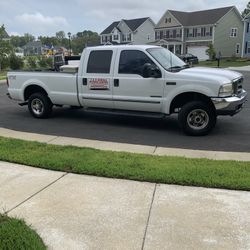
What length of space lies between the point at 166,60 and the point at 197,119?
1614 millimetres

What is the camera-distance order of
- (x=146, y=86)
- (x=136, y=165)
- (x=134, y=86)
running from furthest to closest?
(x=134, y=86), (x=146, y=86), (x=136, y=165)

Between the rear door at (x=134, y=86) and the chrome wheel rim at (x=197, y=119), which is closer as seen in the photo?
the chrome wheel rim at (x=197, y=119)

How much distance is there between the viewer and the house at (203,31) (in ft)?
212

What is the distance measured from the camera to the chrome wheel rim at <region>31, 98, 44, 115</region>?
10.2 m

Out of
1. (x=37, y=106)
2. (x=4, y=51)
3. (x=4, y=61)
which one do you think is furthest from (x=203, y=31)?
(x=37, y=106)

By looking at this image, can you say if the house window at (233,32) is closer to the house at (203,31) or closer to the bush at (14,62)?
the house at (203,31)

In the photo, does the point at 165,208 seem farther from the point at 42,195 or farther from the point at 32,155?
the point at 32,155

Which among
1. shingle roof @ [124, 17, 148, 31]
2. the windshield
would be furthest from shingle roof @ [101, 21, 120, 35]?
the windshield

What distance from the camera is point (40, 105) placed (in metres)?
10.2

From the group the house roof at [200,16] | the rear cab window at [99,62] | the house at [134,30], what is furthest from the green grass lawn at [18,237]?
the house at [134,30]

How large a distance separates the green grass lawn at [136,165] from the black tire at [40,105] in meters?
3.35

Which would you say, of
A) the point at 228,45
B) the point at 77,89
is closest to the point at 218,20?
the point at 228,45

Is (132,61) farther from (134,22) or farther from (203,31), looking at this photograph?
(134,22)

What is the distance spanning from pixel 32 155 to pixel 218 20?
6320 cm
